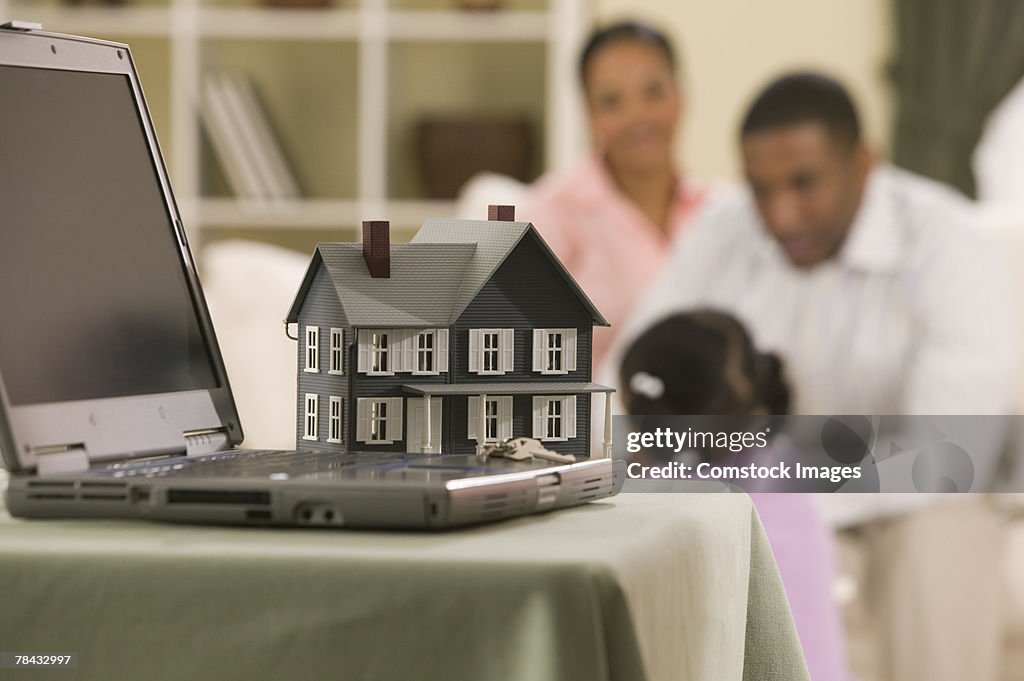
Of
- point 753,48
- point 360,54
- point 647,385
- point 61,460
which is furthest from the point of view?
point 360,54

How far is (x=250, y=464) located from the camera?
0.64 m

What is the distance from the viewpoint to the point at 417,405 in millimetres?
696

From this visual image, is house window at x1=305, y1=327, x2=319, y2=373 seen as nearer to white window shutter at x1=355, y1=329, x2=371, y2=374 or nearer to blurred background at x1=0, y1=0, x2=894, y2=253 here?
white window shutter at x1=355, y1=329, x2=371, y2=374

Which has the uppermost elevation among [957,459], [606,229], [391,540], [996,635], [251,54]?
[251,54]

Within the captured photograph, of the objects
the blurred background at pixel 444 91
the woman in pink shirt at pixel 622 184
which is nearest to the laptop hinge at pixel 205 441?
the blurred background at pixel 444 91

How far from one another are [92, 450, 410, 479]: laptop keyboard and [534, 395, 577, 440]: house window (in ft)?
0.28

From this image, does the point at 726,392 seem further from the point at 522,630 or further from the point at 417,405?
the point at 522,630

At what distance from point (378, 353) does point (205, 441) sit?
12cm

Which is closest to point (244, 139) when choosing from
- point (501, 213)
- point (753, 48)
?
point (753, 48)

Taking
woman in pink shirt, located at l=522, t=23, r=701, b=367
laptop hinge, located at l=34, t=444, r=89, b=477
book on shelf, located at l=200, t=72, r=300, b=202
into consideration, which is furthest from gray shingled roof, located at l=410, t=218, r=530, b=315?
book on shelf, located at l=200, t=72, r=300, b=202

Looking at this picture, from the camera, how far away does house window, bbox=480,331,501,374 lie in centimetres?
71

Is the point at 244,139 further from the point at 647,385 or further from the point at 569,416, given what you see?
the point at 569,416

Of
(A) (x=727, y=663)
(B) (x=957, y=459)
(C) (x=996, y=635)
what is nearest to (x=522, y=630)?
(A) (x=727, y=663)

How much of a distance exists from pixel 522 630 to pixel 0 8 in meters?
3.14
